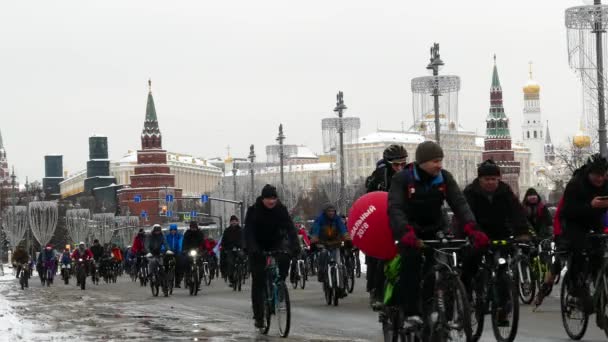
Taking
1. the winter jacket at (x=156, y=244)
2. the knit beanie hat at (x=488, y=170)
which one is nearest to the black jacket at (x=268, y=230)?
the knit beanie hat at (x=488, y=170)

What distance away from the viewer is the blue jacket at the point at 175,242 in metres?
26.3

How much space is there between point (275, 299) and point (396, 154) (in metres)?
2.02

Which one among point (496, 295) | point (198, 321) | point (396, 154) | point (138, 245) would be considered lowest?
point (198, 321)

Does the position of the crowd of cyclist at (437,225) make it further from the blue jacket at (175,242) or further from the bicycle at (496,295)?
the blue jacket at (175,242)

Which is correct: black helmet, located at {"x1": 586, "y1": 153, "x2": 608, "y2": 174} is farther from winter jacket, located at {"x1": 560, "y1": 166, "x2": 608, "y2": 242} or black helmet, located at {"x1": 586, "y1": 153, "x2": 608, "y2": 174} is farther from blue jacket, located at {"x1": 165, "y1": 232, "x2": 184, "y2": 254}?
blue jacket, located at {"x1": 165, "y1": 232, "x2": 184, "y2": 254}

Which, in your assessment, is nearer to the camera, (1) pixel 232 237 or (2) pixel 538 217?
(2) pixel 538 217

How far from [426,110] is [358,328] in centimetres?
4382

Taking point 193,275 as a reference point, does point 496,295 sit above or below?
above

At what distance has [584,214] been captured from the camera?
12.5 meters

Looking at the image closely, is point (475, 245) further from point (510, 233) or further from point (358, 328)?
point (358, 328)

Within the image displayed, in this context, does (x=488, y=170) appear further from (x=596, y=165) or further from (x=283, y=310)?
(x=283, y=310)

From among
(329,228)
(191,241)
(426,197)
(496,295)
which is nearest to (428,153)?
(426,197)

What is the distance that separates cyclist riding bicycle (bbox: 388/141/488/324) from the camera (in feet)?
31.1

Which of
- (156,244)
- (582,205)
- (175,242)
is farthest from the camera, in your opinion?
(156,244)
